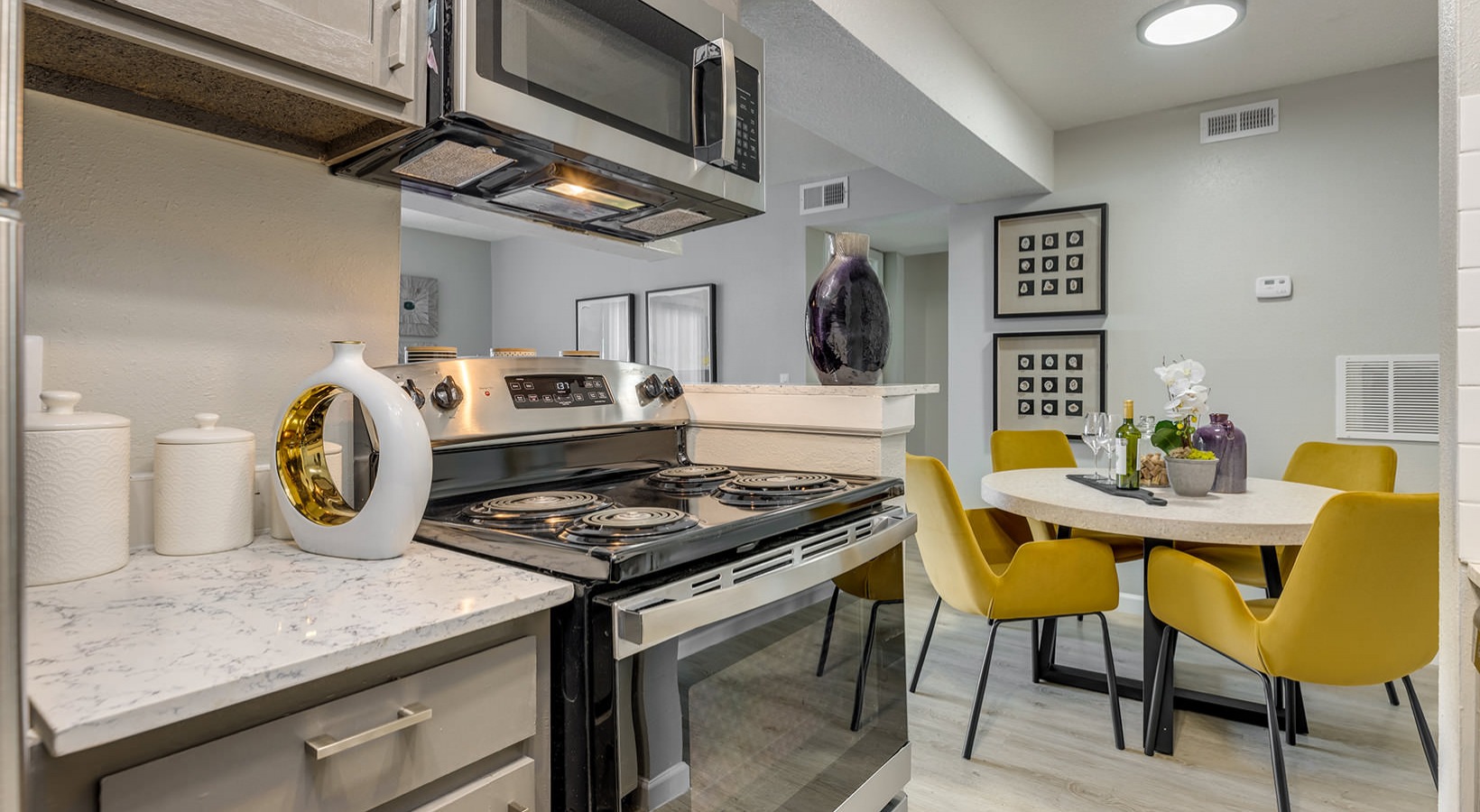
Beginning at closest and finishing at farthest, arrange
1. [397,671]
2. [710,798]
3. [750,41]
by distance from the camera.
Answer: [397,671]
[710,798]
[750,41]

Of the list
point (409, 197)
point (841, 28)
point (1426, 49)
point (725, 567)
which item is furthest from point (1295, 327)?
point (409, 197)

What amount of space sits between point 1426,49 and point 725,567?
373 centimetres

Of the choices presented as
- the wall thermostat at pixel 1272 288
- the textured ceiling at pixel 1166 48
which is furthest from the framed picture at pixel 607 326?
the wall thermostat at pixel 1272 288

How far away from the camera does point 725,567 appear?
1.07 meters

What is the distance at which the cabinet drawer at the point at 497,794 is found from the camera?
2.59 ft

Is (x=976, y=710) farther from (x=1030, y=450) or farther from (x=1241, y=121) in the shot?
(x=1241, y=121)

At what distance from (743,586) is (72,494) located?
850 mm

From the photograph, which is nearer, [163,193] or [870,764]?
[163,193]

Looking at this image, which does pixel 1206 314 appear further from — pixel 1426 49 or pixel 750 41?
pixel 750 41

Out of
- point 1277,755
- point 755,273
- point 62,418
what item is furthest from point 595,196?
point 755,273

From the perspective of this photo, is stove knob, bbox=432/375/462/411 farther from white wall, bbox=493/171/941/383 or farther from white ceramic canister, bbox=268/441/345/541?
white wall, bbox=493/171/941/383

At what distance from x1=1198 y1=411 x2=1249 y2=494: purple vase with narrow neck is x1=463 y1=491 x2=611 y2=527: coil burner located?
2175mm

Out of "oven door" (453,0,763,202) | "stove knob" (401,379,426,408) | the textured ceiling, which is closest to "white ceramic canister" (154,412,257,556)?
"stove knob" (401,379,426,408)

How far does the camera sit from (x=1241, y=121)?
11.1 ft
